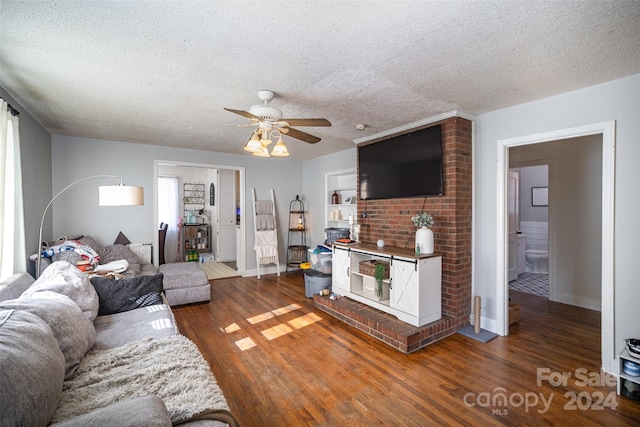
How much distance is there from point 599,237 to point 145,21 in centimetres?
520

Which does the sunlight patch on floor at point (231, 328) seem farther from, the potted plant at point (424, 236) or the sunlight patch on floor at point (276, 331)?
the potted plant at point (424, 236)

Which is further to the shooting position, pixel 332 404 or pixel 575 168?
pixel 575 168

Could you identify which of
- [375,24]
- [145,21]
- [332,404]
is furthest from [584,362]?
[145,21]

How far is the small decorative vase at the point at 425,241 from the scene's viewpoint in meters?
3.10

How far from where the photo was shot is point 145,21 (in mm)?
1577

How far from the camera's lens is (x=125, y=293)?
2635mm

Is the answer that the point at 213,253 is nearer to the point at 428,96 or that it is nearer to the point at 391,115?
the point at 391,115

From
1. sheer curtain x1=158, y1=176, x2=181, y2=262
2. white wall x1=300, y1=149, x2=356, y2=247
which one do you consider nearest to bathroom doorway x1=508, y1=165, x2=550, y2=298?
white wall x1=300, y1=149, x2=356, y2=247

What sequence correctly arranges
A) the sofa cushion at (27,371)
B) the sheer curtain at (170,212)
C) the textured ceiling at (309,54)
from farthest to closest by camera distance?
the sheer curtain at (170,212)
the textured ceiling at (309,54)
the sofa cushion at (27,371)

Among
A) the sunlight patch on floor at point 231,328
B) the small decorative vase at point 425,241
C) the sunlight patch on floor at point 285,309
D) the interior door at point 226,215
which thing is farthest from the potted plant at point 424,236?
the interior door at point 226,215

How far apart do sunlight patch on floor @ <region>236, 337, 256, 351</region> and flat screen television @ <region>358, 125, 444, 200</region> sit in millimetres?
2423

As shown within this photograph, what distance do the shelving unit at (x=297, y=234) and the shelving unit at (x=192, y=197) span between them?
2891 millimetres

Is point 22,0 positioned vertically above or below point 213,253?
above

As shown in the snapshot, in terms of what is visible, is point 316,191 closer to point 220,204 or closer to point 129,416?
point 220,204
